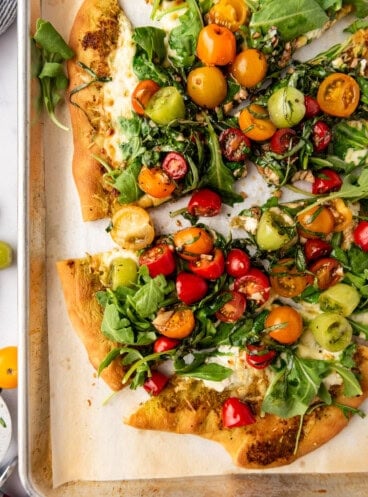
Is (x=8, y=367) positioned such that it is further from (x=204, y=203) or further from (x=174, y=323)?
(x=204, y=203)

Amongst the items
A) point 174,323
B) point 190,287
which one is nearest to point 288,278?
point 190,287

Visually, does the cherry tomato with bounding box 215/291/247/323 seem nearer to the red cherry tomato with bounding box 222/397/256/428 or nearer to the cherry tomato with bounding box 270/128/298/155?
the red cherry tomato with bounding box 222/397/256/428

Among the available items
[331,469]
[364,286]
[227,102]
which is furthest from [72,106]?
[331,469]

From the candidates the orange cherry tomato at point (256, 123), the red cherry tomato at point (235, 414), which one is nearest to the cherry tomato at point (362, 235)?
the orange cherry tomato at point (256, 123)

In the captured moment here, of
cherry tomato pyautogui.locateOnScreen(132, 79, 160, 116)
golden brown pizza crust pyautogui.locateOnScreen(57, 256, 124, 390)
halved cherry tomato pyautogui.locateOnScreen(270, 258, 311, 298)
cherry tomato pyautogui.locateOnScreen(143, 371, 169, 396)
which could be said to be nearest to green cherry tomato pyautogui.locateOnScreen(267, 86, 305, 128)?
cherry tomato pyautogui.locateOnScreen(132, 79, 160, 116)

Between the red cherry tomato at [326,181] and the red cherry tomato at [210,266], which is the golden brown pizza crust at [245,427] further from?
the red cherry tomato at [326,181]

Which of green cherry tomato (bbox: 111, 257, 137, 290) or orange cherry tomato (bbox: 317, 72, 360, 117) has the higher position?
orange cherry tomato (bbox: 317, 72, 360, 117)
